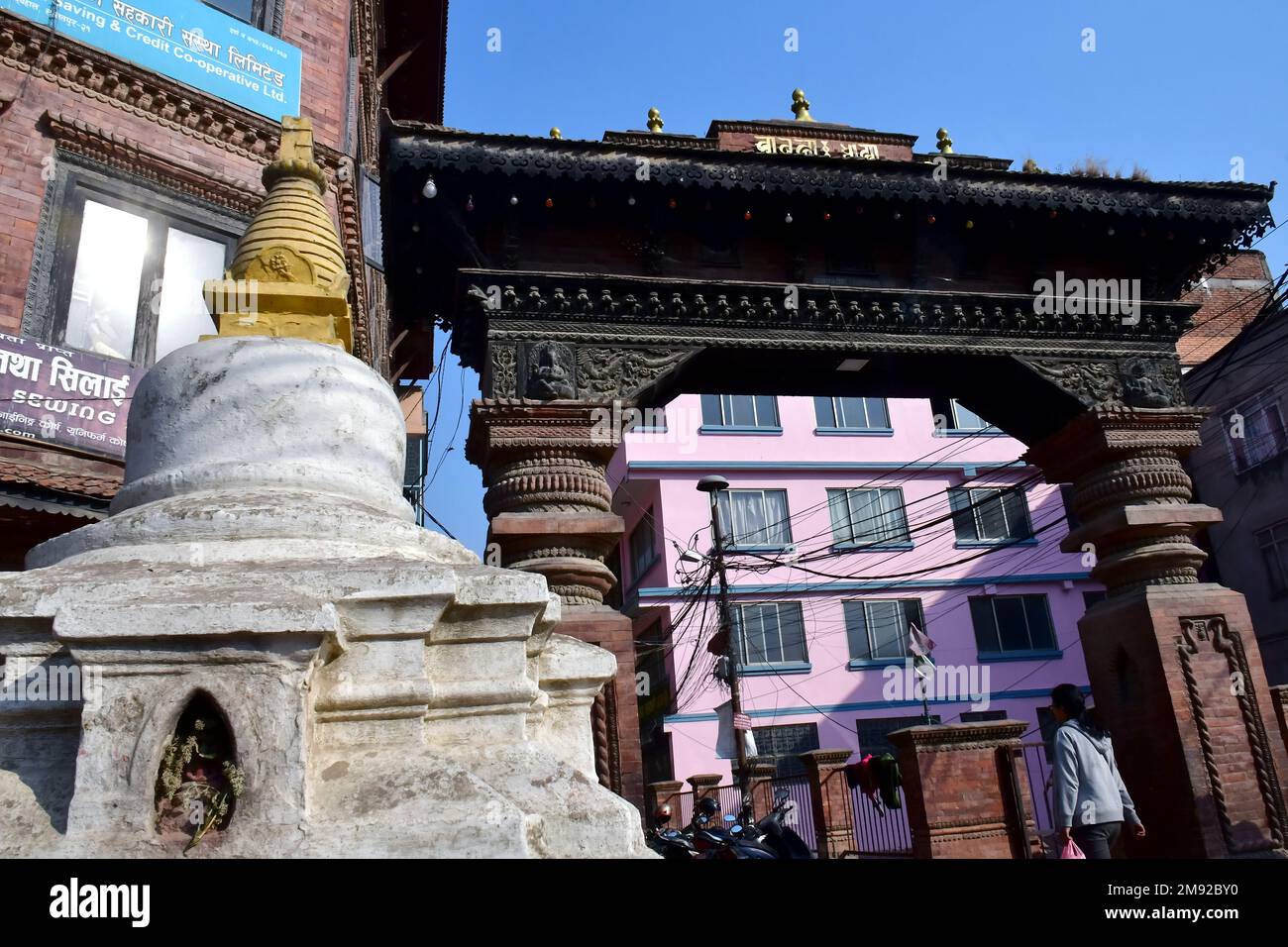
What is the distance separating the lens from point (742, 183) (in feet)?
26.7

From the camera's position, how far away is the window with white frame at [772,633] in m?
21.5

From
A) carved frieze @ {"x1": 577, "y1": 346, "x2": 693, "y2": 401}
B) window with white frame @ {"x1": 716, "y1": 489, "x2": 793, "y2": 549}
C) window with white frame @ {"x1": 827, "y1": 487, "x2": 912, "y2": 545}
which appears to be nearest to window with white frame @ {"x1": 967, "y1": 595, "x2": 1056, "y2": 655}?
window with white frame @ {"x1": 827, "y1": 487, "x2": 912, "y2": 545}

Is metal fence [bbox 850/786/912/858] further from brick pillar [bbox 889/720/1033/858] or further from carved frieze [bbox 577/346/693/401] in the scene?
carved frieze [bbox 577/346/693/401]

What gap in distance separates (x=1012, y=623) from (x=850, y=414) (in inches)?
279

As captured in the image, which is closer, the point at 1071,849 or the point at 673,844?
the point at 1071,849

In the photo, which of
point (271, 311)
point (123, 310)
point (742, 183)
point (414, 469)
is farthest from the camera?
point (414, 469)

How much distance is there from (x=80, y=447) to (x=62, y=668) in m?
8.04

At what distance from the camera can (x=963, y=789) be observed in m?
8.55

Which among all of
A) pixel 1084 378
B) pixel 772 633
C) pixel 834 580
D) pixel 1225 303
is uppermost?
pixel 1225 303

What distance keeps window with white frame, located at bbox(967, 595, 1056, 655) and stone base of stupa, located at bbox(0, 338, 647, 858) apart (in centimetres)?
2242

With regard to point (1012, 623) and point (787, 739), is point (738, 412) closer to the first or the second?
point (787, 739)

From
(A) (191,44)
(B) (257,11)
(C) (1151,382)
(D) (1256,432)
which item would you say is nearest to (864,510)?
(D) (1256,432)
